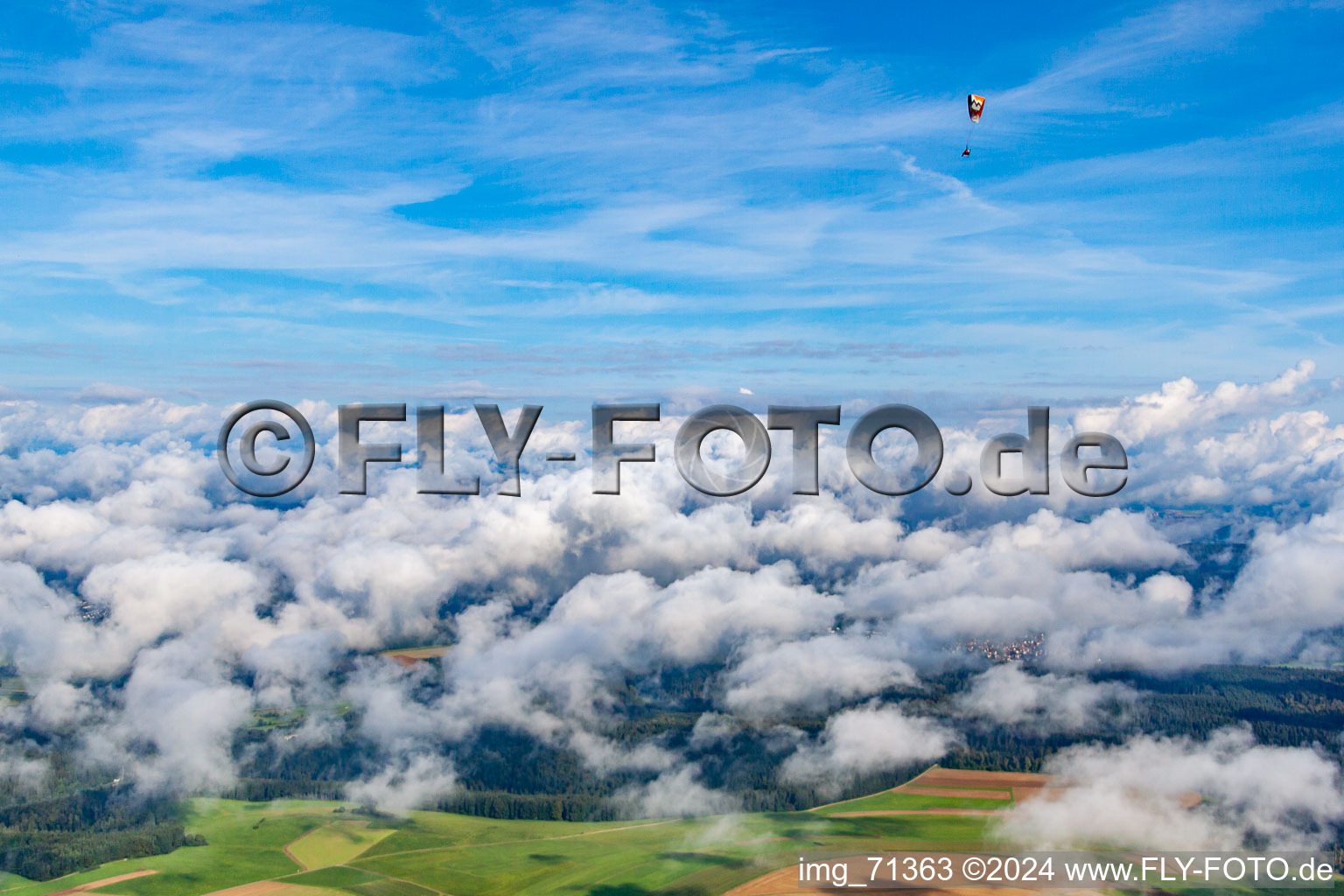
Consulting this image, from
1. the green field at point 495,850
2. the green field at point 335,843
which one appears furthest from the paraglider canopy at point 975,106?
the green field at point 335,843

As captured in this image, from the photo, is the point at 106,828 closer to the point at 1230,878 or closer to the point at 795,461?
the point at 795,461

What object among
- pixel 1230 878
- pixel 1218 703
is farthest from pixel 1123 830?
pixel 1218 703

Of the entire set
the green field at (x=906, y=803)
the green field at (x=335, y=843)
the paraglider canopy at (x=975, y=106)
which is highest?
the paraglider canopy at (x=975, y=106)

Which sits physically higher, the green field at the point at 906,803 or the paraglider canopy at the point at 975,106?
the paraglider canopy at the point at 975,106

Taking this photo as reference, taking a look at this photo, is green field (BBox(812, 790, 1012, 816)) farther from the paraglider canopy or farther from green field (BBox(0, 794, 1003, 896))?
the paraglider canopy

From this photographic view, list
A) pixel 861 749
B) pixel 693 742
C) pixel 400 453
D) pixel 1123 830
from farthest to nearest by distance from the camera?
pixel 693 742, pixel 861 749, pixel 1123 830, pixel 400 453

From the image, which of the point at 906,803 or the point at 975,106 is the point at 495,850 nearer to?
the point at 906,803

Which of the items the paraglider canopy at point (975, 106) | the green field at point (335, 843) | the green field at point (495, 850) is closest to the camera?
the paraglider canopy at point (975, 106)

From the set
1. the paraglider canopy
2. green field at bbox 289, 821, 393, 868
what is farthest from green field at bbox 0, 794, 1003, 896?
the paraglider canopy

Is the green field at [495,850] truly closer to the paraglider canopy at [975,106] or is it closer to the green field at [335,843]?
the green field at [335,843]
